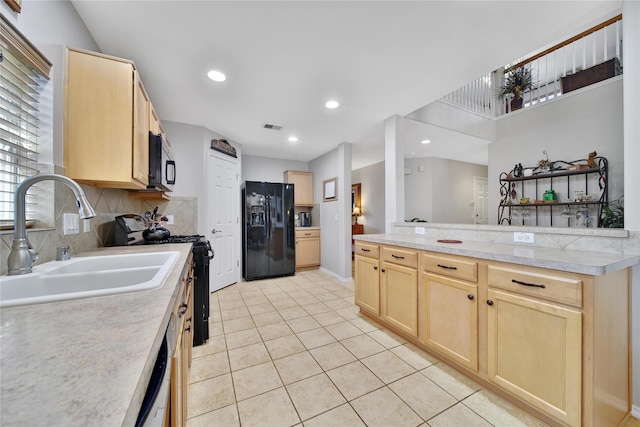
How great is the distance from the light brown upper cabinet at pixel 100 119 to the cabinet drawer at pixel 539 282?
2.33 m

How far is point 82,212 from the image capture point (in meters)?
0.89

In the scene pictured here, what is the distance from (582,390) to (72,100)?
3.05 m

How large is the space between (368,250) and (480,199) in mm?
4861

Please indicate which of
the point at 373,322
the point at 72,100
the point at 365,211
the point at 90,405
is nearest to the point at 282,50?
the point at 72,100

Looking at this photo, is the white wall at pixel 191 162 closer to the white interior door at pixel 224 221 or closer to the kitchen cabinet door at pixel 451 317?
the white interior door at pixel 224 221

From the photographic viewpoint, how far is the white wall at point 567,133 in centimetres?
283

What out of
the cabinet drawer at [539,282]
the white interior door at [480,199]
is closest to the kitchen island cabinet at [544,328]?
the cabinet drawer at [539,282]

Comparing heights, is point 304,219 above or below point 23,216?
below

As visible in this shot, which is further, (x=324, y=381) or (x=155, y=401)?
(x=324, y=381)

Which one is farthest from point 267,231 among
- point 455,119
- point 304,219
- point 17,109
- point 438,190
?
point 438,190

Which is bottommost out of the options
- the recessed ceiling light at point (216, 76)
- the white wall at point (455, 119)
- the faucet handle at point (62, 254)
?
the faucet handle at point (62, 254)

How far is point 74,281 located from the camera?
1032mm

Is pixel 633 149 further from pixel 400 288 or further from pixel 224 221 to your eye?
pixel 224 221

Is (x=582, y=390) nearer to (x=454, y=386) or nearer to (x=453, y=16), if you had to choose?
(x=454, y=386)
